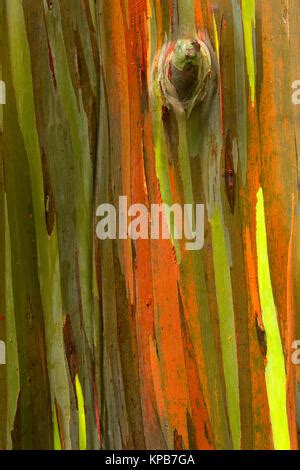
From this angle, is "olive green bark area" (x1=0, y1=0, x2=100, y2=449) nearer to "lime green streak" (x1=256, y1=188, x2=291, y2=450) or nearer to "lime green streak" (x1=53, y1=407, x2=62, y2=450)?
"lime green streak" (x1=53, y1=407, x2=62, y2=450)

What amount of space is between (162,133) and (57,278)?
23cm

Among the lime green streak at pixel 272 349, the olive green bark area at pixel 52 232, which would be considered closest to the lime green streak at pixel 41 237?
the olive green bark area at pixel 52 232

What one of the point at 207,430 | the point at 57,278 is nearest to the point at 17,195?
the point at 57,278

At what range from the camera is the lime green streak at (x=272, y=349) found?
848 mm

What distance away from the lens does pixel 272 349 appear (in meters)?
0.85

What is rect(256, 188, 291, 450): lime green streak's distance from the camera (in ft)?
2.78

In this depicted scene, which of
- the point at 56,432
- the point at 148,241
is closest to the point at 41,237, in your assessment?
the point at 148,241

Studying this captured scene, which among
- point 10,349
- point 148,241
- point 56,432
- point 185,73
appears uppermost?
point 185,73

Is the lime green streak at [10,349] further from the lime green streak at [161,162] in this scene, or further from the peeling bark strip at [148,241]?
the lime green streak at [161,162]

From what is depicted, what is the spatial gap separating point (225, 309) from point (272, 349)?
8 cm

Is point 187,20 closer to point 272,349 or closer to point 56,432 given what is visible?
point 272,349

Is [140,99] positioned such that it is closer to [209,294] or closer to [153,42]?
[153,42]

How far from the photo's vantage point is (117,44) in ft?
2.91

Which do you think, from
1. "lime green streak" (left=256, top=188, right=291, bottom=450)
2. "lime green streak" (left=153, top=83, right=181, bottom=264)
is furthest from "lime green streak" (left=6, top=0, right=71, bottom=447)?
"lime green streak" (left=256, top=188, right=291, bottom=450)
